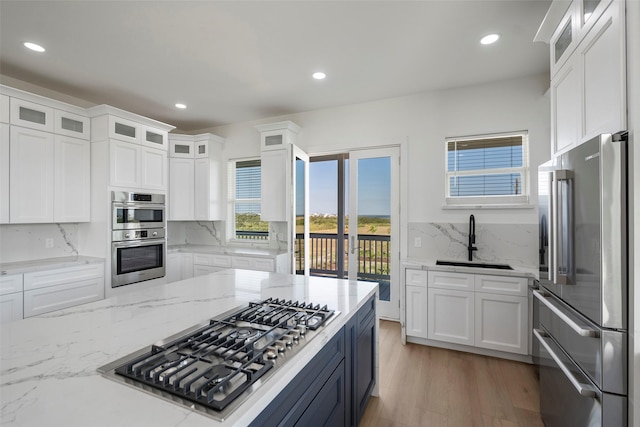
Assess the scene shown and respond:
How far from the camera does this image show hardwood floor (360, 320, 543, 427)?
6.69 feet

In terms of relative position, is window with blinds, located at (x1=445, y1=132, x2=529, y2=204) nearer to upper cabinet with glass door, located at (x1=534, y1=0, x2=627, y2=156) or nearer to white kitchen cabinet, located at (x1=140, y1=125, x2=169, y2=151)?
upper cabinet with glass door, located at (x1=534, y1=0, x2=627, y2=156)

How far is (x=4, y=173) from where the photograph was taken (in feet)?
9.06

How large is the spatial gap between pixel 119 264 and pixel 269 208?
6.33 feet

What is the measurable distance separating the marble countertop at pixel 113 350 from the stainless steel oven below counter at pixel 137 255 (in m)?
1.98

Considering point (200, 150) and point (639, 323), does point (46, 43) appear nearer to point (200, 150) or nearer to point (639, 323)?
point (200, 150)

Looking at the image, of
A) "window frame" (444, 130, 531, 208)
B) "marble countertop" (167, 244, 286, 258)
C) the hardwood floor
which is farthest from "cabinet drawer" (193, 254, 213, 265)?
"window frame" (444, 130, 531, 208)

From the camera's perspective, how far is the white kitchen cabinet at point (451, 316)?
2906 mm

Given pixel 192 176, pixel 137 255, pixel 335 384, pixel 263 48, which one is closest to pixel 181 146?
pixel 192 176

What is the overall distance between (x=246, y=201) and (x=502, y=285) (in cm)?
371

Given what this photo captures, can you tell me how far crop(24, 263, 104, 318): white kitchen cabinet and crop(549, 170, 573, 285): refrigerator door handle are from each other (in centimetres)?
418

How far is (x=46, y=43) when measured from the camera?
2518 mm

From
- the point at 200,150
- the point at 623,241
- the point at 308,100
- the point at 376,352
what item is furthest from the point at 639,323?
the point at 200,150

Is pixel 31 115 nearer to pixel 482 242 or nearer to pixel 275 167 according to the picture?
pixel 275 167

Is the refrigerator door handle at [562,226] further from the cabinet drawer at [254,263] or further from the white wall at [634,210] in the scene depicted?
the cabinet drawer at [254,263]
